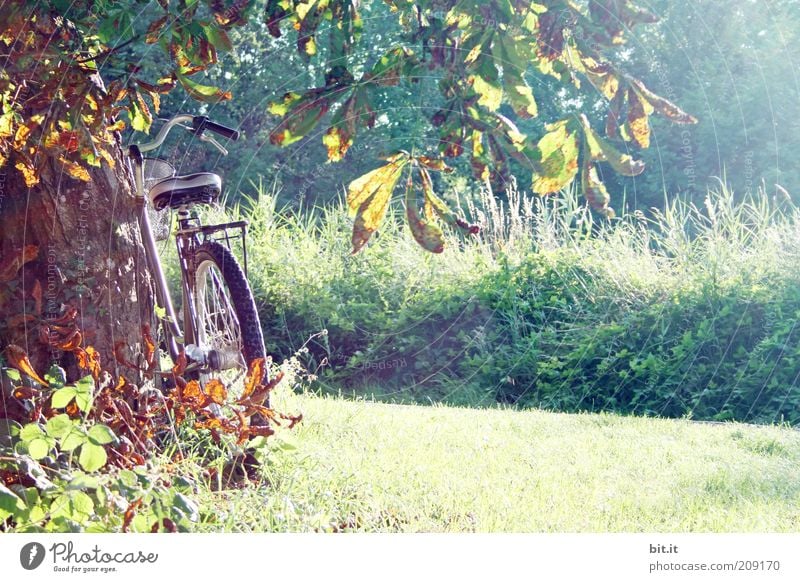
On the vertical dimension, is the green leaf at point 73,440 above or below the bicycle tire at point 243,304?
below

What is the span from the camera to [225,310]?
2.82 metres

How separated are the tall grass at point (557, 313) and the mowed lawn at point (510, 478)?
3.05ft

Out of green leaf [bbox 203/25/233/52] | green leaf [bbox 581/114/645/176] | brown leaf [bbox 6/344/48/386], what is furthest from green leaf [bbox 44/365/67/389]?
green leaf [bbox 581/114/645/176]

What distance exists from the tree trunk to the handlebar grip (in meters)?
0.32

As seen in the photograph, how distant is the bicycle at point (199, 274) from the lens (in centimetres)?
256

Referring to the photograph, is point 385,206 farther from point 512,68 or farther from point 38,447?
point 38,447

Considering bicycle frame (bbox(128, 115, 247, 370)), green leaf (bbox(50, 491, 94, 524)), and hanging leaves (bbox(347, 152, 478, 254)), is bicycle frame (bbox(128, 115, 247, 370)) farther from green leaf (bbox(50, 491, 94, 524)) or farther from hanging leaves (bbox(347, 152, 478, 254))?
hanging leaves (bbox(347, 152, 478, 254))

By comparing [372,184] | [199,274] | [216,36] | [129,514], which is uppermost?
[216,36]
